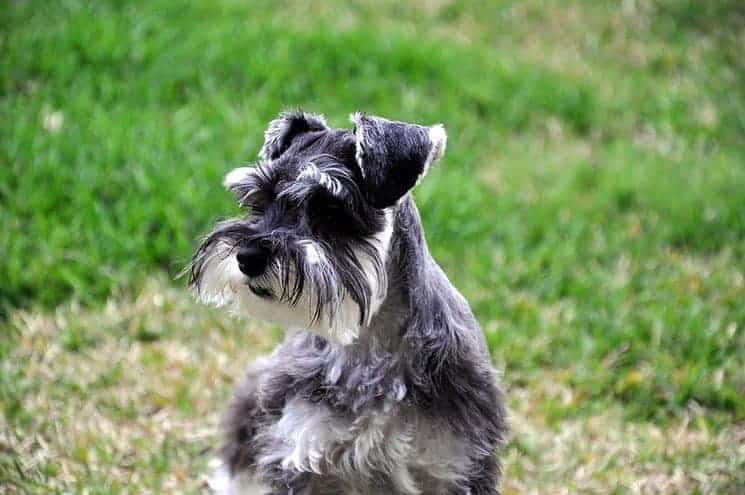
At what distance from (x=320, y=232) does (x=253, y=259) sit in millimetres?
257

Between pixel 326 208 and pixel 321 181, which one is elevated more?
pixel 321 181

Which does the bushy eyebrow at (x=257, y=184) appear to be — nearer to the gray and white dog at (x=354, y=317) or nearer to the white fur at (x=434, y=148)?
the gray and white dog at (x=354, y=317)

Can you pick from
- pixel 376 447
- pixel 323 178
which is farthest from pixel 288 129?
pixel 376 447

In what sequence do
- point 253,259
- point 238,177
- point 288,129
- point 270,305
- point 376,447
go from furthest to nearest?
point 288,129 < point 376,447 < point 238,177 < point 270,305 < point 253,259

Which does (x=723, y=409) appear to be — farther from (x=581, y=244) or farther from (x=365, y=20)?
(x=365, y=20)

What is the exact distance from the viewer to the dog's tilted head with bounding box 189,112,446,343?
10.2 ft

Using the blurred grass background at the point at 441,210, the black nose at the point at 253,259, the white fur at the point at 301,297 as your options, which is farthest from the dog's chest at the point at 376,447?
the blurred grass background at the point at 441,210

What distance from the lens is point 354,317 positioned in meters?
3.25

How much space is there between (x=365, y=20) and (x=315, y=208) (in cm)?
590

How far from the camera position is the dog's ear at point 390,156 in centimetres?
320

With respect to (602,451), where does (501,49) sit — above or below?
above

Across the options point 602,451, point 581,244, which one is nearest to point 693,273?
point 581,244

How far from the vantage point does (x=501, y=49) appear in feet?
29.2

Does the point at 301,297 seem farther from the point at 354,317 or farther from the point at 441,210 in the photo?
the point at 441,210
